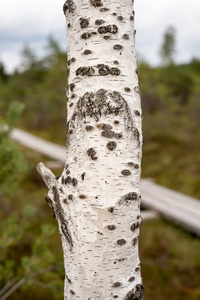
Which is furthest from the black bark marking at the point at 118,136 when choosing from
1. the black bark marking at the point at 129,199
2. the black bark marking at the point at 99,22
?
the black bark marking at the point at 99,22

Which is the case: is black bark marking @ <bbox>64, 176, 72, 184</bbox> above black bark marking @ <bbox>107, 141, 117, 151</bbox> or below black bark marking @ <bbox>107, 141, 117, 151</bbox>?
below

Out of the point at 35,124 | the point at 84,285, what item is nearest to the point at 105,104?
the point at 84,285

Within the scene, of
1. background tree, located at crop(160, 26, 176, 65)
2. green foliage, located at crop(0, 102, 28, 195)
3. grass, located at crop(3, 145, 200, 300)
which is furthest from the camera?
background tree, located at crop(160, 26, 176, 65)

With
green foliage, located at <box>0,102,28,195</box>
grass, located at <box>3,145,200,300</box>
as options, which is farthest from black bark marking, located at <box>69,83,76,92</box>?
grass, located at <box>3,145,200,300</box>

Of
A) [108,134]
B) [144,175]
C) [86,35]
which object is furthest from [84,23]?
[144,175]

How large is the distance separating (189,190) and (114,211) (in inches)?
369

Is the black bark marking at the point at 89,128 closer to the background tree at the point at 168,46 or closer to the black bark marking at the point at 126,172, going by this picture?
the black bark marking at the point at 126,172

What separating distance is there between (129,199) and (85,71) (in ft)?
1.97

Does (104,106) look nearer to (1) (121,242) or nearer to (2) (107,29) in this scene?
(2) (107,29)

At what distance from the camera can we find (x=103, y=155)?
1.14m

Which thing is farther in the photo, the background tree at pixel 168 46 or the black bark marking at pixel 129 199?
the background tree at pixel 168 46

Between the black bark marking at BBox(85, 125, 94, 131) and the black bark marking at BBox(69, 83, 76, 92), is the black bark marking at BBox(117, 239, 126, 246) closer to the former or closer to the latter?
the black bark marking at BBox(85, 125, 94, 131)

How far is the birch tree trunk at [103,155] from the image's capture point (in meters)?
1.14

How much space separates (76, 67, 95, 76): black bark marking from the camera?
116 centimetres
